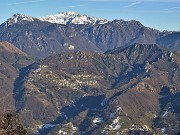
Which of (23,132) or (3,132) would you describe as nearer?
(3,132)

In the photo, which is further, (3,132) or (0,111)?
(0,111)
